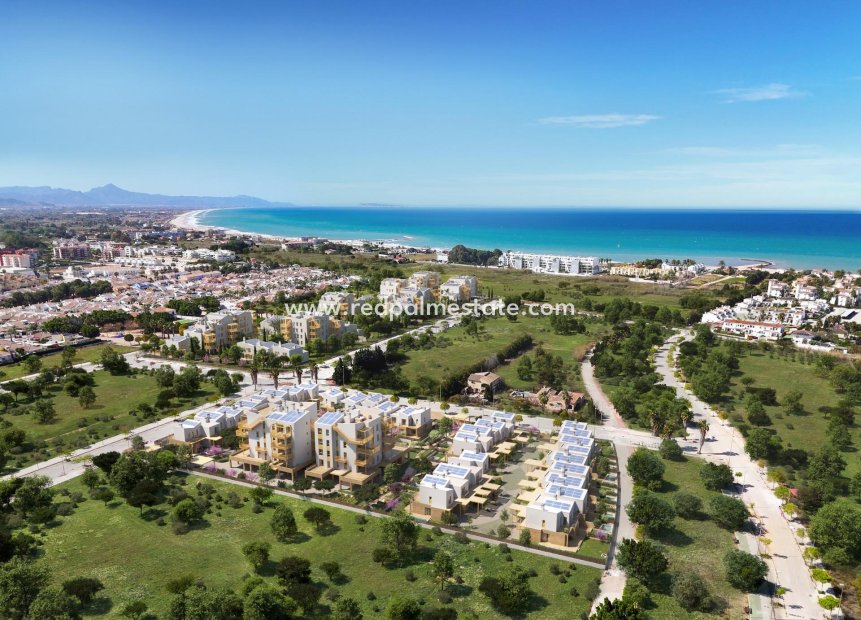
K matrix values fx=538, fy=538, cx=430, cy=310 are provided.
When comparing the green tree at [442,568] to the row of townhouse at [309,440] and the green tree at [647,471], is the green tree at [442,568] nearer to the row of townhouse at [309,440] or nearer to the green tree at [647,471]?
the row of townhouse at [309,440]

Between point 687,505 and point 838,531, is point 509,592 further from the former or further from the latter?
point 838,531

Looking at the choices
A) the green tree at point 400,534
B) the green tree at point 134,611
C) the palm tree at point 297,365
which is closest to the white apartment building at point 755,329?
the palm tree at point 297,365

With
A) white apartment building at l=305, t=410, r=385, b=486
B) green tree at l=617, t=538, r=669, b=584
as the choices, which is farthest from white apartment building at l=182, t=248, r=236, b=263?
green tree at l=617, t=538, r=669, b=584

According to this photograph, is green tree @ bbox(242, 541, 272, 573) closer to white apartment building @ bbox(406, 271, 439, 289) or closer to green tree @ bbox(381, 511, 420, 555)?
green tree @ bbox(381, 511, 420, 555)

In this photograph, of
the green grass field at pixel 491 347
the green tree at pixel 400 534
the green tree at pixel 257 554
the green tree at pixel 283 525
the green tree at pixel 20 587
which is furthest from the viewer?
the green grass field at pixel 491 347

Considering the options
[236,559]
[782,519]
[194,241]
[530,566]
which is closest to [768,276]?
[782,519]
